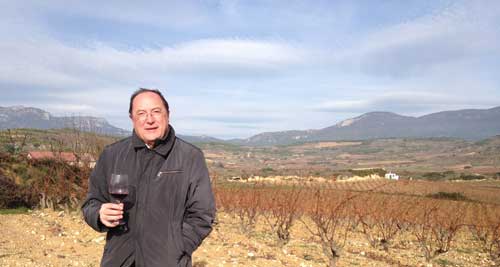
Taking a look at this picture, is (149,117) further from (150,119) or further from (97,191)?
(97,191)

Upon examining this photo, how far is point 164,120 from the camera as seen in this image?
8.24ft

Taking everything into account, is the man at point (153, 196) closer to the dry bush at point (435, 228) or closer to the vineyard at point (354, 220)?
the vineyard at point (354, 220)

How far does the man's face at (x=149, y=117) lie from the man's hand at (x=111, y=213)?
43cm

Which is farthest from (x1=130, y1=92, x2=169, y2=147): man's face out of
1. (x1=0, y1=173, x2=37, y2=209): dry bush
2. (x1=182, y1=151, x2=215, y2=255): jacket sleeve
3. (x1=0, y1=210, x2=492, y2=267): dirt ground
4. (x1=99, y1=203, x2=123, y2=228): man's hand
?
(x1=0, y1=173, x2=37, y2=209): dry bush

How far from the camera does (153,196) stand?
2.38 meters

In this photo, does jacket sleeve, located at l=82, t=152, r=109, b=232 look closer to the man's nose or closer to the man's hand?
the man's hand

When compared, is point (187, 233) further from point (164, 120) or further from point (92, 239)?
point (92, 239)

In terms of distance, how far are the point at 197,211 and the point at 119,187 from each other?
1.56 ft

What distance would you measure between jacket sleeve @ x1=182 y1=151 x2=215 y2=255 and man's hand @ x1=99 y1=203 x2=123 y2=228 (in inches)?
15.3

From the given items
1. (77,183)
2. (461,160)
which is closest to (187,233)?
(77,183)

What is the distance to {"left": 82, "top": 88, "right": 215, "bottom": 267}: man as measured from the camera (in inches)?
93.4

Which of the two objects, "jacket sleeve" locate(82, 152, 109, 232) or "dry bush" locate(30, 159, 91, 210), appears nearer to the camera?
"jacket sleeve" locate(82, 152, 109, 232)

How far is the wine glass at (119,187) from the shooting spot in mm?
2258

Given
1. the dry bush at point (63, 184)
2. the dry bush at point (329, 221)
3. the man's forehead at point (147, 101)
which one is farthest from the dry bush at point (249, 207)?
the man's forehead at point (147, 101)
